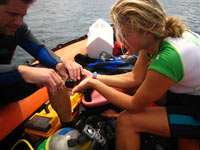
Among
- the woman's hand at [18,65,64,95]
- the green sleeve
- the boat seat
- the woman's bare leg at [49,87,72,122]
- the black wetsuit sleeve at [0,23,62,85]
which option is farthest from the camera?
the black wetsuit sleeve at [0,23,62,85]

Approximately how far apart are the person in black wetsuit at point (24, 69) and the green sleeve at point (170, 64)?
65 centimetres

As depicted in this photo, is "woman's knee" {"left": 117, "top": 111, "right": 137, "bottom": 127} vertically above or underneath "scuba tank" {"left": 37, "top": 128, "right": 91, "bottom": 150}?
above

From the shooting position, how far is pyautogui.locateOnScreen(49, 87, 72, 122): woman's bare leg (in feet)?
4.93

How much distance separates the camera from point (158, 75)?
3.31 feet

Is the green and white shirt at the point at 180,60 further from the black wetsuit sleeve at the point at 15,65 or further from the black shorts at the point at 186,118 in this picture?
the black wetsuit sleeve at the point at 15,65

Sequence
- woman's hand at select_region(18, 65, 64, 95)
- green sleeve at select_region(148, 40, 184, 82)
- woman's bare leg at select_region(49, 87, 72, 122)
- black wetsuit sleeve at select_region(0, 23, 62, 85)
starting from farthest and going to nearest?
black wetsuit sleeve at select_region(0, 23, 62, 85) → woman's bare leg at select_region(49, 87, 72, 122) → woman's hand at select_region(18, 65, 64, 95) → green sleeve at select_region(148, 40, 184, 82)

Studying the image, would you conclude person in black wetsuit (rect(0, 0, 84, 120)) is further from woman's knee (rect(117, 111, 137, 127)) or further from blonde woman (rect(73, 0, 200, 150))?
woman's knee (rect(117, 111, 137, 127))

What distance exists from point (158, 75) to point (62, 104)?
90 cm

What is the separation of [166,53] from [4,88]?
1.21 meters

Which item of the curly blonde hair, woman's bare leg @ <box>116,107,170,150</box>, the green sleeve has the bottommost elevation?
woman's bare leg @ <box>116,107,170,150</box>

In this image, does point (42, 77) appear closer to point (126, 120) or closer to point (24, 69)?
point (24, 69)

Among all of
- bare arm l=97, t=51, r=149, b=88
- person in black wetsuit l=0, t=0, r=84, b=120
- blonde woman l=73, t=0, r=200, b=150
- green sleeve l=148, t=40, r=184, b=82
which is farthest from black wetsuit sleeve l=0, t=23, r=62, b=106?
green sleeve l=148, t=40, r=184, b=82

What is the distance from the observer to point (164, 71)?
99cm

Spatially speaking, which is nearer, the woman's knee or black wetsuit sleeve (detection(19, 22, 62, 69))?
the woman's knee
